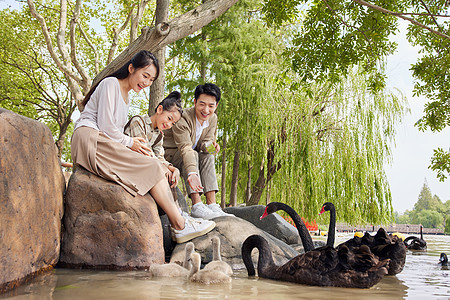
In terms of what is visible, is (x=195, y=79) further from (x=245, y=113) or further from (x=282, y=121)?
(x=282, y=121)

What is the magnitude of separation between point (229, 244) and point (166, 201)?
39.4 inches

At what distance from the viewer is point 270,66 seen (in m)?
14.8

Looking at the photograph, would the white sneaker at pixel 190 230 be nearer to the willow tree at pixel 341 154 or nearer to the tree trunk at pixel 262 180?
the willow tree at pixel 341 154

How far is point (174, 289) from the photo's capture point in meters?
3.20

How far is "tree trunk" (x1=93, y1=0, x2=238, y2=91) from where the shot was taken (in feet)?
22.3

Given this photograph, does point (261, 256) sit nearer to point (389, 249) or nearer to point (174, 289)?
point (174, 289)

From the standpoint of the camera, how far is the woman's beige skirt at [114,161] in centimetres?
445

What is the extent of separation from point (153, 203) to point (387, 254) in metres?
2.72

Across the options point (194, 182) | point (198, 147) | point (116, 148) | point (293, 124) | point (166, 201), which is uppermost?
point (293, 124)

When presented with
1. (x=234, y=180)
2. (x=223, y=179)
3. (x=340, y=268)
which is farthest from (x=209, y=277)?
(x=223, y=179)

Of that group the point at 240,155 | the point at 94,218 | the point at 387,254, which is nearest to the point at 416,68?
the point at 387,254

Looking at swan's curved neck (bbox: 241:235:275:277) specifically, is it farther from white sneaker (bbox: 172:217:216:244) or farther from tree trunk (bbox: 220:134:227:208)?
tree trunk (bbox: 220:134:227:208)

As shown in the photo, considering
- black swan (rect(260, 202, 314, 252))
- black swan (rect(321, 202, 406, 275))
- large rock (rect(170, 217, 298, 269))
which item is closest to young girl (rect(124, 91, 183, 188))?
large rock (rect(170, 217, 298, 269))

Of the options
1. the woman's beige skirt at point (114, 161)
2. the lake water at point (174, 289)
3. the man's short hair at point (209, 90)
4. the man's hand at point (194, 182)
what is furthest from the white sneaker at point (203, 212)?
the man's short hair at point (209, 90)
